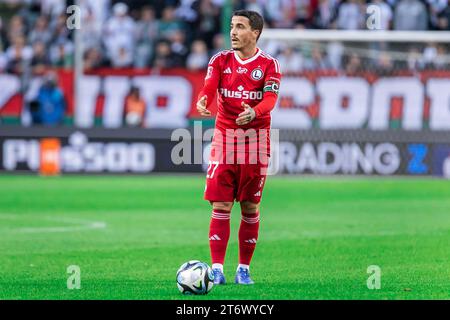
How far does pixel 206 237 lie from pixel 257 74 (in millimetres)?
4333

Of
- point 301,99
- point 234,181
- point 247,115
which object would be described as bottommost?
point 301,99

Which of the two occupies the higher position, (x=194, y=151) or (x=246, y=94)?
(x=246, y=94)

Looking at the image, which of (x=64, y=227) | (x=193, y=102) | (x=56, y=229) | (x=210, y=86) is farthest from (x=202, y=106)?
(x=193, y=102)

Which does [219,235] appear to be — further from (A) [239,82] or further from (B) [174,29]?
(B) [174,29]

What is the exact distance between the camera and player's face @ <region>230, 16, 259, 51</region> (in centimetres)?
898

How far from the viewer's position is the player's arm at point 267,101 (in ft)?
28.5

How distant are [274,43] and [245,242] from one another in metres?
13.8

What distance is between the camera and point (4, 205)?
16.5 metres

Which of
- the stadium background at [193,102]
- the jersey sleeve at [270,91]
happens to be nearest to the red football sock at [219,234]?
the jersey sleeve at [270,91]

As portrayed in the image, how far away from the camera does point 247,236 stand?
9195 millimetres

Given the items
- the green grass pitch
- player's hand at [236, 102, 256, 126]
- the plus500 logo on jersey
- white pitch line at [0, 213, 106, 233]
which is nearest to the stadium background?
the green grass pitch

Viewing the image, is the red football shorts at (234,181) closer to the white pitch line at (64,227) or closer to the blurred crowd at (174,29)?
the white pitch line at (64,227)

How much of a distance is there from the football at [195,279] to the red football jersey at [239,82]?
1.27 metres
